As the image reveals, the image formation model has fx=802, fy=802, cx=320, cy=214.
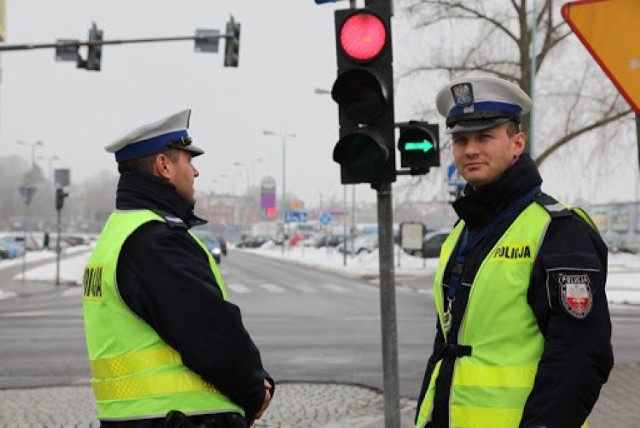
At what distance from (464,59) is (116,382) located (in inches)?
1116

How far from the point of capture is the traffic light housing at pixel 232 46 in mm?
18625

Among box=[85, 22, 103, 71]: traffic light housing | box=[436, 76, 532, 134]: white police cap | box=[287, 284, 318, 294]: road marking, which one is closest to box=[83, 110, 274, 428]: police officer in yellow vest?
box=[436, 76, 532, 134]: white police cap

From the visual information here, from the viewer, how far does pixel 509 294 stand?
8.10 feet

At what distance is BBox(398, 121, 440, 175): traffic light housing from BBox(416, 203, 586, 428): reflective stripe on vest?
120 inches

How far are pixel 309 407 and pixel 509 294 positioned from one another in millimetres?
5607

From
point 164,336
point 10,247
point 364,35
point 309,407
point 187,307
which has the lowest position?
point 10,247

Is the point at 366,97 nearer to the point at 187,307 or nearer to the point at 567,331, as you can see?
the point at 187,307

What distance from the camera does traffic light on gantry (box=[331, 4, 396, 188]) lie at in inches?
205

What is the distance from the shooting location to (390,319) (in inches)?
209

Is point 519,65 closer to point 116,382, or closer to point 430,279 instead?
point 430,279

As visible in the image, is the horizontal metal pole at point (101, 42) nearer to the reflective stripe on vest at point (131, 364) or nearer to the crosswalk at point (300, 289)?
the crosswalk at point (300, 289)

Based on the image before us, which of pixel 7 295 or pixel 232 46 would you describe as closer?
pixel 232 46

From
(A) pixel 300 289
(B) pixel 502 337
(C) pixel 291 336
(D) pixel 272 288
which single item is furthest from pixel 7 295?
(B) pixel 502 337

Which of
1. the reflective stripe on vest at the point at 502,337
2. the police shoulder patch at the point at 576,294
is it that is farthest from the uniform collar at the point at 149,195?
the police shoulder patch at the point at 576,294
